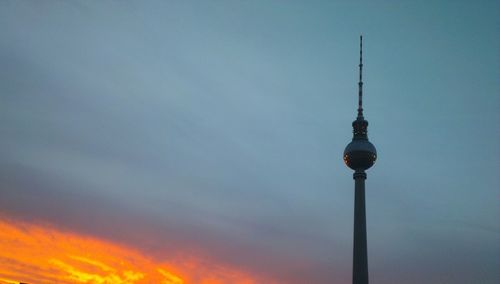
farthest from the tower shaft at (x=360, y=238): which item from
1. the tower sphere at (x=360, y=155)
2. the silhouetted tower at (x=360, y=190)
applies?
the tower sphere at (x=360, y=155)

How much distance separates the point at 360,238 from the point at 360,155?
50.6ft

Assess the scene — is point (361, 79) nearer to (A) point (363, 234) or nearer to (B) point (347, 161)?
(B) point (347, 161)

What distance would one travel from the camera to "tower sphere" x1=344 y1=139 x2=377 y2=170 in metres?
102

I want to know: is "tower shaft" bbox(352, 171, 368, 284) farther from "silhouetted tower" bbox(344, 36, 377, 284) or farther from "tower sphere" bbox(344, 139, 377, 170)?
"tower sphere" bbox(344, 139, 377, 170)

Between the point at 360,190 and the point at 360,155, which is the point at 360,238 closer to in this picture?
the point at 360,190

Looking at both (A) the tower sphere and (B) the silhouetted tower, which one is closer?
(B) the silhouetted tower

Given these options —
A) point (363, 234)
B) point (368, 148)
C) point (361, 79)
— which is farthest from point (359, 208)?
point (361, 79)

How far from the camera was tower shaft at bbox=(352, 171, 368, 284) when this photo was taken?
3861 inches

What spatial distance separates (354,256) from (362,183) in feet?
46.5

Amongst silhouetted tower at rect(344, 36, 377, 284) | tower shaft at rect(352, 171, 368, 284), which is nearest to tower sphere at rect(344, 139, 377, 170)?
silhouetted tower at rect(344, 36, 377, 284)

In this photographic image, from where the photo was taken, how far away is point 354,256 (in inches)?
3932

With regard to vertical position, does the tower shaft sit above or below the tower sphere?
below

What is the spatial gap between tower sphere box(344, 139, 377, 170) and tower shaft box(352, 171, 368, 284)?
78.2 inches

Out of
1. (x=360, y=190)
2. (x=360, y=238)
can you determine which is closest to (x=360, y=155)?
(x=360, y=190)
